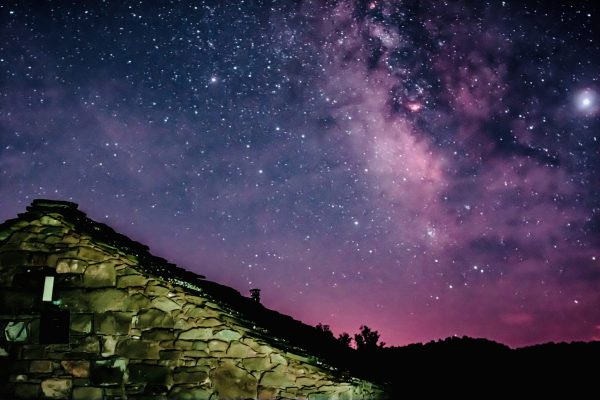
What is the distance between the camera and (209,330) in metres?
5.64

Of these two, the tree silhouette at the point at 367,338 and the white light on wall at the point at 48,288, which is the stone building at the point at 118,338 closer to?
the white light on wall at the point at 48,288

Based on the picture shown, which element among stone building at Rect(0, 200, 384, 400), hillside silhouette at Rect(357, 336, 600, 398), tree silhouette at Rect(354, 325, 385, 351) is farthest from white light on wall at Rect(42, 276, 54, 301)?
tree silhouette at Rect(354, 325, 385, 351)

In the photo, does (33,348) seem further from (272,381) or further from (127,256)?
(272,381)

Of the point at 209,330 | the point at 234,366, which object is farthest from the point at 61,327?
the point at 234,366

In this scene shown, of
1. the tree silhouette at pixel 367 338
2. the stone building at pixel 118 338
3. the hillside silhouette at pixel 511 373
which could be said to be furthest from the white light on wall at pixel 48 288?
the tree silhouette at pixel 367 338

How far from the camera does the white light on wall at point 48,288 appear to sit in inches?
235

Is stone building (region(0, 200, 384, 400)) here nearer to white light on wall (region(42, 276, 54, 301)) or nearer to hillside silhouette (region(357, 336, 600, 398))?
white light on wall (region(42, 276, 54, 301))

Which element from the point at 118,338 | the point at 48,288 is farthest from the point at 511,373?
the point at 48,288

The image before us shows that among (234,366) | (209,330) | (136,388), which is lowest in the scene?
(136,388)

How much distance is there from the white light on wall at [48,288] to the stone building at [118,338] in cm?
1

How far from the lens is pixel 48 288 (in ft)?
19.6

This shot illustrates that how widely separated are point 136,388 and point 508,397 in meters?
5.34

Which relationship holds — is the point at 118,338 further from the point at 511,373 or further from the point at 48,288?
the point at 511,373

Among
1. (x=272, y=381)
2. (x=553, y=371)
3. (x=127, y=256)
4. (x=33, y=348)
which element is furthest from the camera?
(x=553, y=371)
